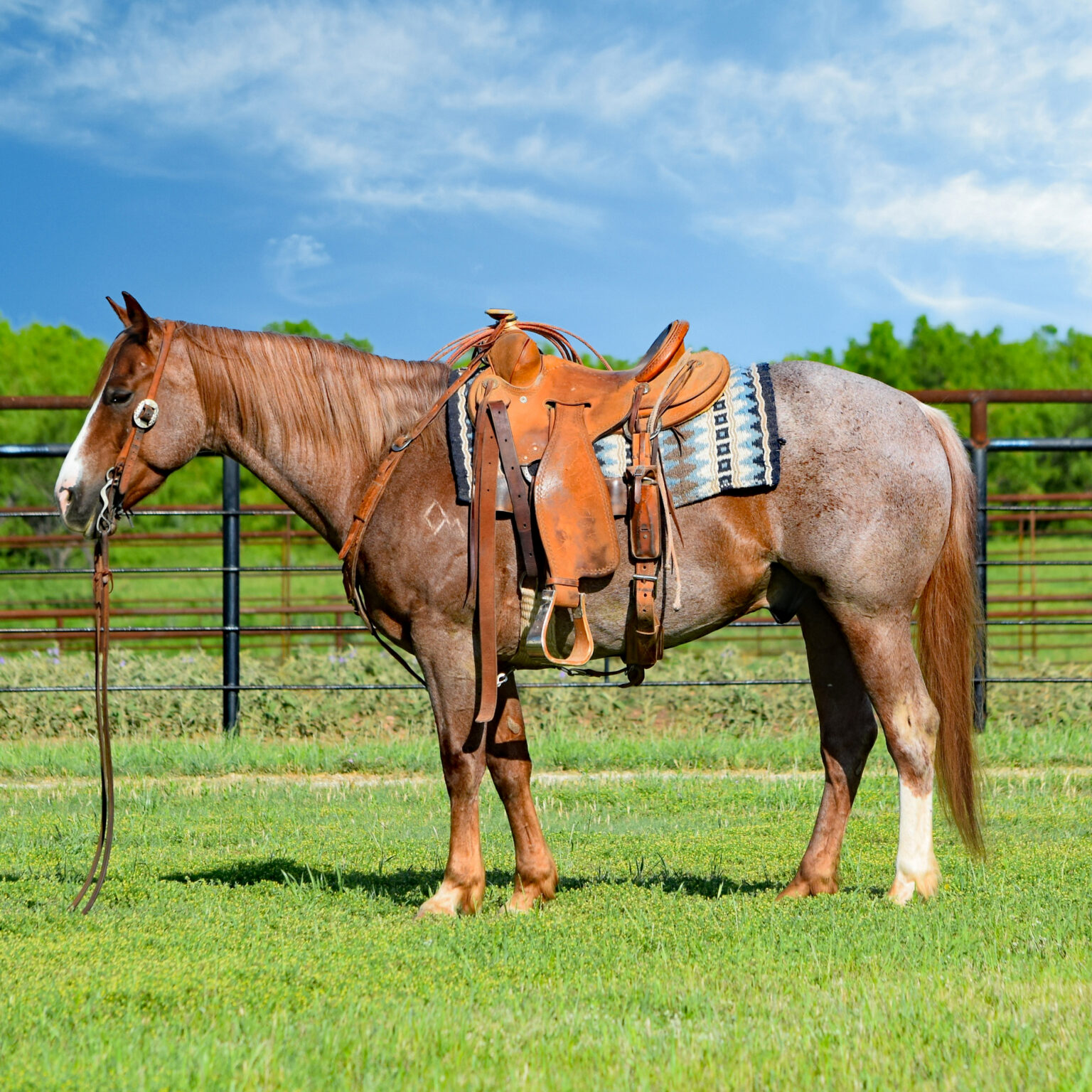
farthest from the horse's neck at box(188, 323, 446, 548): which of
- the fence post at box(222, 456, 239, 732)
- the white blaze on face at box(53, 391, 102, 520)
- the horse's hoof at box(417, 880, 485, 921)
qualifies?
the fence post at box(222, 456, 239, 732)

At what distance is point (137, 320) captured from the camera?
11.5ft

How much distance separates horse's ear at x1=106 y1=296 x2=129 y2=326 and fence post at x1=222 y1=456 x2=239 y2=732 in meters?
3.32

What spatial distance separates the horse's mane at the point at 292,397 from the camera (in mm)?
3619

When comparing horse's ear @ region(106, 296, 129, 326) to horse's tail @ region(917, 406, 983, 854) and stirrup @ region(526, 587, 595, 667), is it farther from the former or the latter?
horse's tail @ region(917, 406, 983, 854)

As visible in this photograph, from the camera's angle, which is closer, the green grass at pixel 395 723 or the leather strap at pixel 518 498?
the leather strap at pixel 518 498

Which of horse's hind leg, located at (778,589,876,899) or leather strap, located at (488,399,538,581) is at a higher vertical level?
leather strap, located at (488,399,538,581)

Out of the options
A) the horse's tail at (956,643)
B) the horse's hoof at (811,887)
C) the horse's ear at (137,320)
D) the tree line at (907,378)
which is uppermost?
the tree line at (907,378)

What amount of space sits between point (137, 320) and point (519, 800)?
1.89m

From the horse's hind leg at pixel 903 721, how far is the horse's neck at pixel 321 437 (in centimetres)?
153

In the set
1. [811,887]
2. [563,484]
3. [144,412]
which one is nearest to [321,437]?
[144,412]

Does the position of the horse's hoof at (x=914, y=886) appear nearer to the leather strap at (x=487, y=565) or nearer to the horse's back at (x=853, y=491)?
the horse's back at (x=853, y=491)

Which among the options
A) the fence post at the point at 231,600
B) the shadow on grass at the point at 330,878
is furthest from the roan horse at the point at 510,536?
the fence post at the point at 231,600

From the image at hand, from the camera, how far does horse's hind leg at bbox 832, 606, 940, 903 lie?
3518mm

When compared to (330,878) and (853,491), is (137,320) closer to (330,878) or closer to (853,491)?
(330,878)
